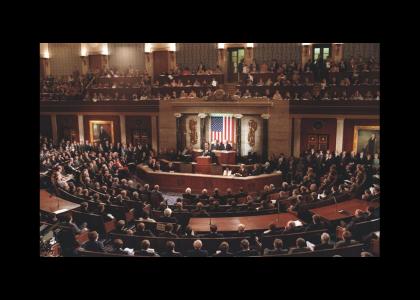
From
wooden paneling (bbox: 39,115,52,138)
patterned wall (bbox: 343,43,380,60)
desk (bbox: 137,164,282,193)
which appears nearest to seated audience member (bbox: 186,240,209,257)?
desk (bbox: 137,164,282,193)

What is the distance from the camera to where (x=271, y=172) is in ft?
34.0

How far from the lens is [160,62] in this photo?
1077 centimetres

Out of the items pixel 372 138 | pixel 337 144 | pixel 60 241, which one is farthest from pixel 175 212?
pixel 372 138

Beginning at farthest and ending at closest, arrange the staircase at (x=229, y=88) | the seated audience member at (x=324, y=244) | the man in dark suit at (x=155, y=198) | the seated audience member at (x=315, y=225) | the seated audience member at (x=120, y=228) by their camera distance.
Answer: the staircase at (x=229, y=88) → the man in dark suit at (x=155, y=198) → the seated audience member at (x=120, y=228) → the seated audience member at (x=315, y=225) → the seated audience member at (x=324, y=244)

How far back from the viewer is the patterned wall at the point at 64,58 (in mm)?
9579

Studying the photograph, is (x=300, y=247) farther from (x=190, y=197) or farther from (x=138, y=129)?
(x=138, y=129)

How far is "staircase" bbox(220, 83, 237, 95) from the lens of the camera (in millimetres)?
11516

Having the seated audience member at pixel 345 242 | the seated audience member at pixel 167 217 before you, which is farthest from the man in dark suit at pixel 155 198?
the seated audience member at pixel 345 242

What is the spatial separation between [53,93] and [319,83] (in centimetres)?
770

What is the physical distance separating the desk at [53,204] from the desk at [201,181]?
6.81ft

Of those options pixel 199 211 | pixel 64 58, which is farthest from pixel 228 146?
pixel 64 58

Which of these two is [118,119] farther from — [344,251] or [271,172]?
[344,251]

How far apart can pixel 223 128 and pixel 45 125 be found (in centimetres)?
504

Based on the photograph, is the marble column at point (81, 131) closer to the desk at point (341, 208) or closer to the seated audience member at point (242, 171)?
the seated audience member at point (242, 171)
